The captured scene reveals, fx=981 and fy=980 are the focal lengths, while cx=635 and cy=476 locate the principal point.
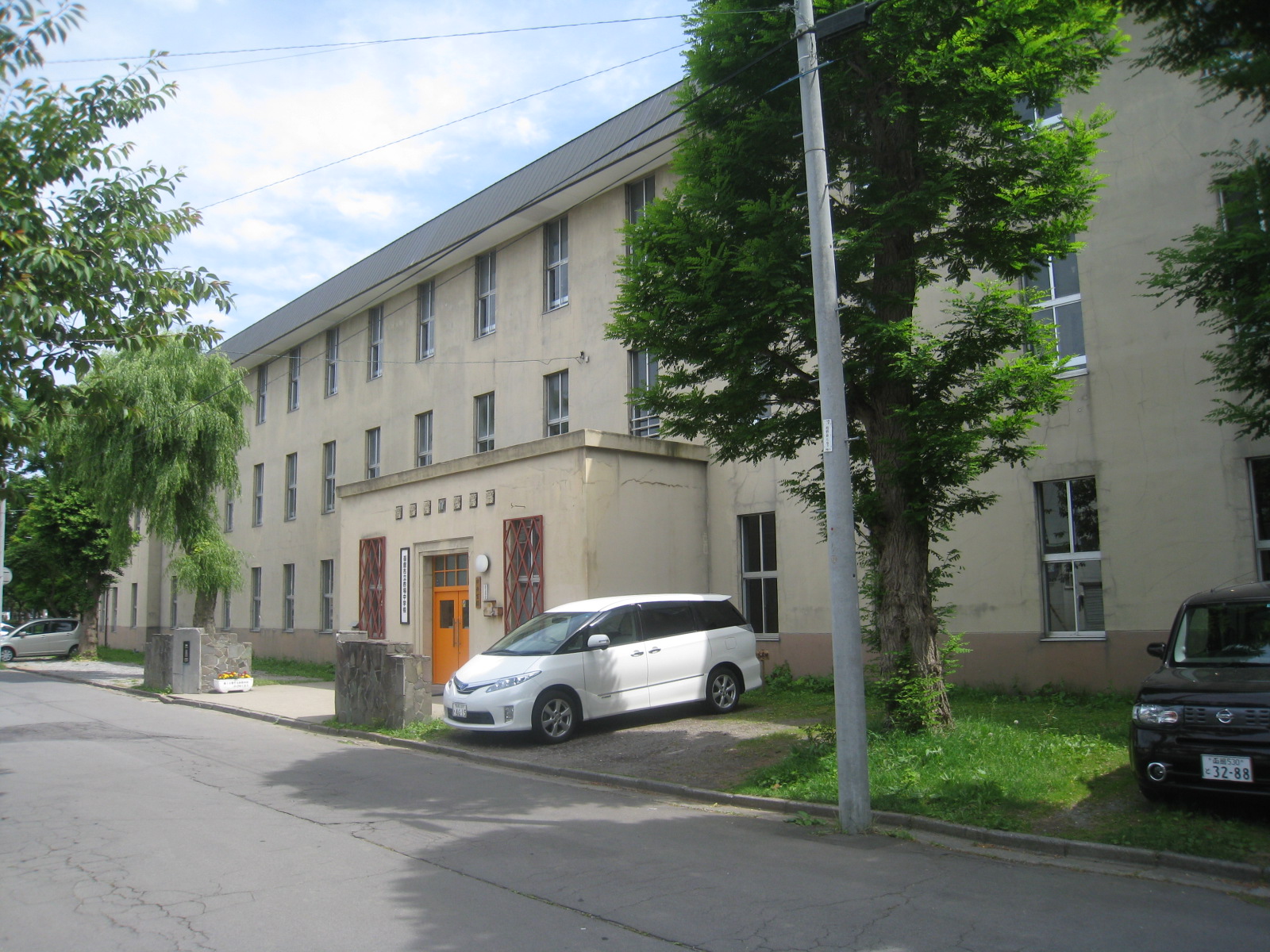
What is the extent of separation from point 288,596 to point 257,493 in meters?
4.84

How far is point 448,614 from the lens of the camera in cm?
1953

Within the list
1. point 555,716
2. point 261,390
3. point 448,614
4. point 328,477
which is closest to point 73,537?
point 261,390

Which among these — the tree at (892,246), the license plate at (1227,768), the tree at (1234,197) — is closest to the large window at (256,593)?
the tree at (892,246)

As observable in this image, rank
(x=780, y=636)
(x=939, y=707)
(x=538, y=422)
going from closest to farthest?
(x=939, y=707) → (x=780, y=636) → (x=538, y=422)

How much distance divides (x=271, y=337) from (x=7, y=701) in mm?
15507

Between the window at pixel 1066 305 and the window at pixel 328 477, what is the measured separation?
901 inches

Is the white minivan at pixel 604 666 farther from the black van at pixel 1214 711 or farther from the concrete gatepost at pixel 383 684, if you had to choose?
the black van at pixel 1214 711

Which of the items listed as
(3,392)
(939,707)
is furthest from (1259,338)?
(3,392)

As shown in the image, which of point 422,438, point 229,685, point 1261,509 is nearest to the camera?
point 1261,509

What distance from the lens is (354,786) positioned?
34.2 feet

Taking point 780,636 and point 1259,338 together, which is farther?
point 780,636

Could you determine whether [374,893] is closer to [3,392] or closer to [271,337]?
[3,392]

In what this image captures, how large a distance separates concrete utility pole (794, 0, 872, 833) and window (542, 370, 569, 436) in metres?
13.8

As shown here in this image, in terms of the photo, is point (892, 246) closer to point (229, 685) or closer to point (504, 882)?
point (504, 882)
